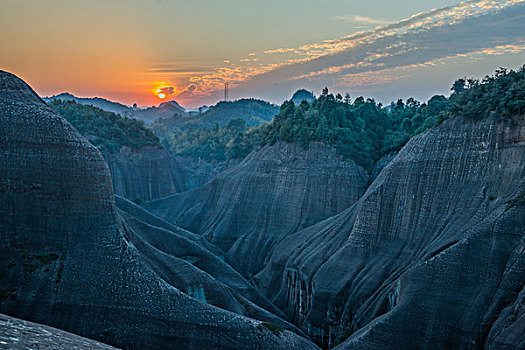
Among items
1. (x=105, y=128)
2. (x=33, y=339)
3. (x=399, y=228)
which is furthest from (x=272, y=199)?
(x=33, y=339)

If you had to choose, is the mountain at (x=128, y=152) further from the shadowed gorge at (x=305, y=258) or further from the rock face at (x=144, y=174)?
the shadowed gorge at (x=305, y=258)

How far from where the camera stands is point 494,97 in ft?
114

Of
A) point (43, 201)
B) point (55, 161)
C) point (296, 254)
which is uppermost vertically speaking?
point (55, 161)

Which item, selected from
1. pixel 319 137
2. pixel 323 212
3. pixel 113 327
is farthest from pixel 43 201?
pixel 319 137

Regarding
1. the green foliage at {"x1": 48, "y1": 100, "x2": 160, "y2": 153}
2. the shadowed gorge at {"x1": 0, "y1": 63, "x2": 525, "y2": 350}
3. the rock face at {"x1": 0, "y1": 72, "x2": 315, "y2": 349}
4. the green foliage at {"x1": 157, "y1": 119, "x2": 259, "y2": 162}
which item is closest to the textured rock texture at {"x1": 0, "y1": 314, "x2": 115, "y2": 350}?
the shadowed gorge at {"x1": 0, "y1": 63, "x2": 525, "y2": 350}

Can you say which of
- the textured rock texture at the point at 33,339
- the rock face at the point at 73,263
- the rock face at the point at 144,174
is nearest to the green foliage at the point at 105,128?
the rock face at the point at 144,174

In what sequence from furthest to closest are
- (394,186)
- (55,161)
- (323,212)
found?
1. (323,212)
2. (394,186)
3. (55,161)

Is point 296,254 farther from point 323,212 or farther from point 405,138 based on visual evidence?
point 405,138

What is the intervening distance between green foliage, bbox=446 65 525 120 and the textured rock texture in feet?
90.5

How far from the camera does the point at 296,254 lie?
154 feet

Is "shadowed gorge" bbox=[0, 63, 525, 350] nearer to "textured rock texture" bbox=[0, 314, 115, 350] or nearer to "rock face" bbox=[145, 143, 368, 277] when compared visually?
"textured rock texture" bbox=[0, 314, 115, 350]

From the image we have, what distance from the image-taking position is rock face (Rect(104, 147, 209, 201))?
8039 cm

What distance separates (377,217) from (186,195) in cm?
4705

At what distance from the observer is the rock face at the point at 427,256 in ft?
85.4
